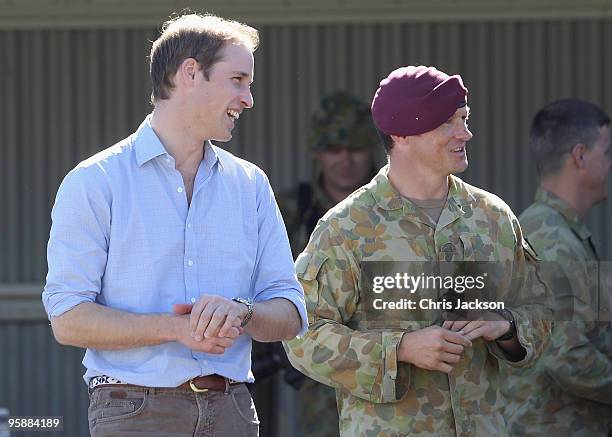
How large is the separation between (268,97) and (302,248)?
1.17 m

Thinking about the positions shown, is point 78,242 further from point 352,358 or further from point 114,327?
point 352,358

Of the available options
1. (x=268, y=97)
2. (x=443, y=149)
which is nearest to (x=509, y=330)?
(x=443, y=149)

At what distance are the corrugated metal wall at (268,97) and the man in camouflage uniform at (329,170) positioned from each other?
0.61 metres

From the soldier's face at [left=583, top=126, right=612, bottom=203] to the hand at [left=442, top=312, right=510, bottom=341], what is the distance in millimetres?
1377

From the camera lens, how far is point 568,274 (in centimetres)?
491

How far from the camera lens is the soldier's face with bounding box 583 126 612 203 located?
525 cm

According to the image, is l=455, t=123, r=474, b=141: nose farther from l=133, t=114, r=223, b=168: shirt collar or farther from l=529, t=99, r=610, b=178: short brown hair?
l=529, t=99, r=610, b=178: short brown hair

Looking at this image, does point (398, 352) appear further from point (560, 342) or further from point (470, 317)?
point (560, 342)

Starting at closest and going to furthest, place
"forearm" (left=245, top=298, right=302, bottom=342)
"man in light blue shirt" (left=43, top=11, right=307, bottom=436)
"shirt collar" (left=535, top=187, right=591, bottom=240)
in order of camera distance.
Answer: "man in light blue shirt" (left=43, top=11, right=307, bottom=436), "forearm" (left=245, top=298, right=302, bottom=342), "shirt collar" (left=535, top=187, right=591, bottom=240)

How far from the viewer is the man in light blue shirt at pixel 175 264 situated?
320 centimetres

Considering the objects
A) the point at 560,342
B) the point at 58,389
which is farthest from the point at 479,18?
the point at 58,389

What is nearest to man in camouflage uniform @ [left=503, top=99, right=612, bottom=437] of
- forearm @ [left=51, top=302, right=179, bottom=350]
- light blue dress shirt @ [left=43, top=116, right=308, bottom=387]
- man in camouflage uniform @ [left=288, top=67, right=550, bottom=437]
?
man in camouflage uniform @ [left=288, top=67, right=550, bottom=437]

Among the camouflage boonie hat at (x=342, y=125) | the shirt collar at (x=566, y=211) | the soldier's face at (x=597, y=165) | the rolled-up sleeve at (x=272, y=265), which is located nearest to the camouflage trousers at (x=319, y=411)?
the camouflage boonie hat at (x=342, y=125)

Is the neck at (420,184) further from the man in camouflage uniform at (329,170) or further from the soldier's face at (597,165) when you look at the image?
the man in camouflage uniform at (329,170)
